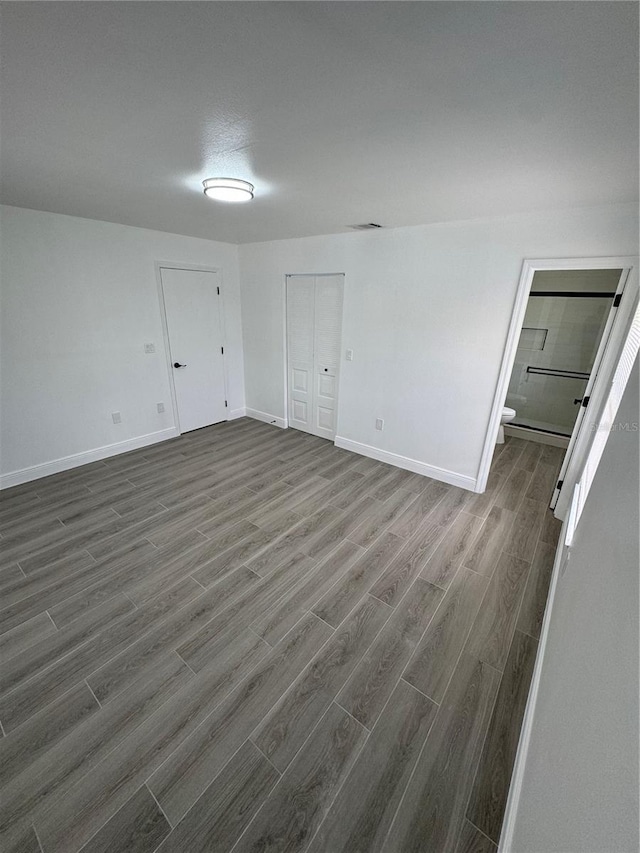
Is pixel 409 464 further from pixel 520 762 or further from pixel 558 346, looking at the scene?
pixel 558 346

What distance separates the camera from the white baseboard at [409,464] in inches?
133

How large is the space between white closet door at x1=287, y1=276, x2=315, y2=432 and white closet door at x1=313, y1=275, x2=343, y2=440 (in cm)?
10

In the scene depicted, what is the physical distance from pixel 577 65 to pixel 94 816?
2.85 metres

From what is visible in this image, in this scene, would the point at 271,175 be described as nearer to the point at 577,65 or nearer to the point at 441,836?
the point at 577,65

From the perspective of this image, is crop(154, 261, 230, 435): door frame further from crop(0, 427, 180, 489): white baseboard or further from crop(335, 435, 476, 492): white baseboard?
crop(335, 435, 476, 492): white baseboard

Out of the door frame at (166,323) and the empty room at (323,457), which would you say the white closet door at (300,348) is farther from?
the door frame at (166,323)

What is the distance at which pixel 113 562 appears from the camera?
2344 mm

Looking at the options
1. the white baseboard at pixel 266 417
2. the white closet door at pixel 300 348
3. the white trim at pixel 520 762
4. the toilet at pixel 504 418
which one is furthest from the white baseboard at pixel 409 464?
the white trim at pixel 520 762

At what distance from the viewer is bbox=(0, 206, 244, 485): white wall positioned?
117 inches

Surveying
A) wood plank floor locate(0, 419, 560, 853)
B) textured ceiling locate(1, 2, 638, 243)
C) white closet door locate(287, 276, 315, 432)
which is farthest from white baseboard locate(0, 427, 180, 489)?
textured ceiling locate(1, 2, 638, 243)

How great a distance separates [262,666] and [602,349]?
3.07 m

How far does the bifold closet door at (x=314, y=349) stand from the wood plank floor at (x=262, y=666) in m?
1.55

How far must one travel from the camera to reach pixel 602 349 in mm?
2496

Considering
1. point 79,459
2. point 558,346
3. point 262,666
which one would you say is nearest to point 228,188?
point 262,666
